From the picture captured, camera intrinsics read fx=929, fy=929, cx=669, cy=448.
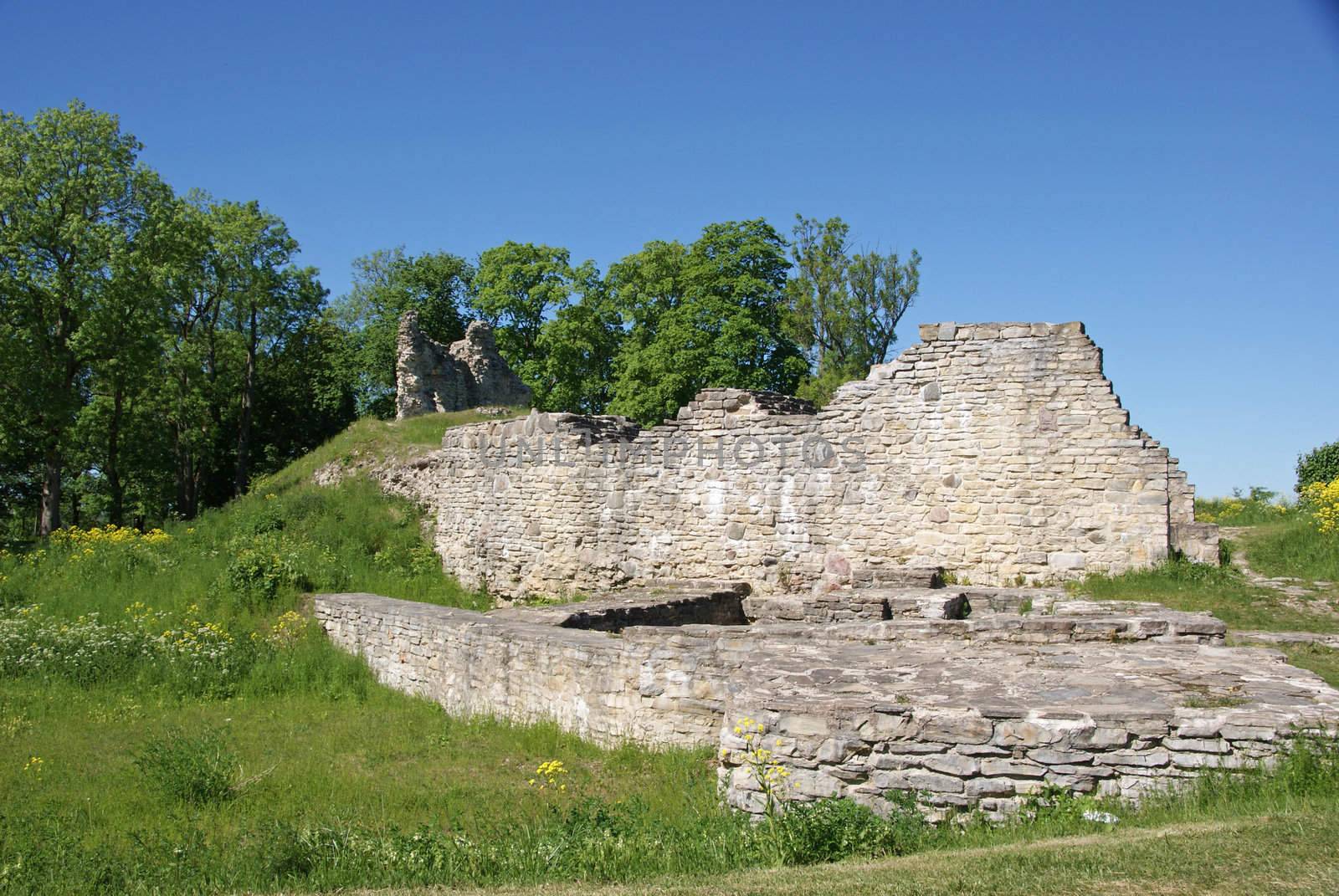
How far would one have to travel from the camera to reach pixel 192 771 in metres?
7.24

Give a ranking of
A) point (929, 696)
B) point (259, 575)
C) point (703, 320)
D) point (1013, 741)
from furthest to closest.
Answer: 1. point (703, 320)
2. point (259, 575)
3. point (929, 696)
4. point (1013, 741)

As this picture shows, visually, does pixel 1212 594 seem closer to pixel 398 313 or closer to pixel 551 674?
pixel 551 674

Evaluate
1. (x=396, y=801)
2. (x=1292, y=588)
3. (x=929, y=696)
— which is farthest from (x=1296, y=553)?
(x=396, y=801)

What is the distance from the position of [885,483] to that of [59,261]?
20.9m

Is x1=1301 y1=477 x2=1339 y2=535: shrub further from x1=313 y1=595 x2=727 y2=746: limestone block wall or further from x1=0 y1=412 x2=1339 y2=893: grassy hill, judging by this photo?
x1=313 y1=595 x2=727 y2=746: limestone block wall

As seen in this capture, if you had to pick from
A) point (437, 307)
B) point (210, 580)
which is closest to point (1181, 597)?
point (210, 580)

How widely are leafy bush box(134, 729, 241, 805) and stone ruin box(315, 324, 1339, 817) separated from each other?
2.75 meters

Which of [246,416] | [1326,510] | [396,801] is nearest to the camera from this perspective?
[396,801]

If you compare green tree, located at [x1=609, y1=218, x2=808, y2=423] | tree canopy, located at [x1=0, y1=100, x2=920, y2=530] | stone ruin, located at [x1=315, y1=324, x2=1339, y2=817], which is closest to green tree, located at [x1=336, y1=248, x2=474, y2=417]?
tree canopy, located at [x1=0, y1=100, x2=920, y2=530]

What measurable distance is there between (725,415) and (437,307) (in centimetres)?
3125

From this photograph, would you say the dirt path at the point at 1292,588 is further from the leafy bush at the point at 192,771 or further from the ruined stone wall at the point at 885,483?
the leafy bush at the point at 192,771

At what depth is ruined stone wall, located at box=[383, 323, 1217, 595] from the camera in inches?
456

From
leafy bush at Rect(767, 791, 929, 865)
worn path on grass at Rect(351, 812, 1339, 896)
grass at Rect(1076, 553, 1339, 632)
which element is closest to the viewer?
worn path on grass at Rect(351, 812, 1339, 896)

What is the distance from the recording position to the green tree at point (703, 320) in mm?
32062
